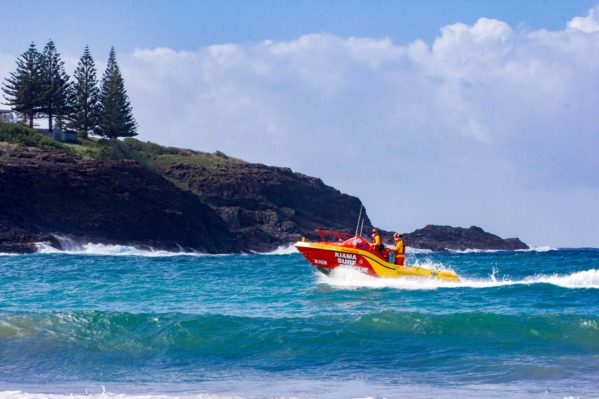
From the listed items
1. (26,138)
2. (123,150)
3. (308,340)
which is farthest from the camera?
(123,150)

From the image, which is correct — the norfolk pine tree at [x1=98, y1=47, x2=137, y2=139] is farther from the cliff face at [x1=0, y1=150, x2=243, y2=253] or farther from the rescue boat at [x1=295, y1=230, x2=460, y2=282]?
the rescue boat at [x1=295, y1=230, x2=460, y2=282]

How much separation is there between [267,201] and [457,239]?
30.3m

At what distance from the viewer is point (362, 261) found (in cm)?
2759

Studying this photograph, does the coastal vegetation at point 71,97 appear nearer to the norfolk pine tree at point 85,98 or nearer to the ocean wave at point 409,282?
the norfolk pine tree at point 85,98

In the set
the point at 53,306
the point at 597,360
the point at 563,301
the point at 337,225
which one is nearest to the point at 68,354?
the point at 53,306

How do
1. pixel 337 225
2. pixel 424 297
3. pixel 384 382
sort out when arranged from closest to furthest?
pixel 384 382
pixel 424 297
pixel 337 225

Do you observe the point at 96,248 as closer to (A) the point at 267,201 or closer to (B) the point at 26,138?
(B) the point at 26,138

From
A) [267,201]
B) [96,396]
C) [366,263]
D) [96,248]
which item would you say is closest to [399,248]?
[366,263]

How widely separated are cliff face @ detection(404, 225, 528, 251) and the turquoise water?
69.5m

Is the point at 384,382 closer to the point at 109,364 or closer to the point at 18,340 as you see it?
the point at 109,364

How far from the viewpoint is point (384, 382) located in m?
14.2

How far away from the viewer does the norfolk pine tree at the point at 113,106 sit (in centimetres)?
8975

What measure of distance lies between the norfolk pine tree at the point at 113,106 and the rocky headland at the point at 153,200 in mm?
1732

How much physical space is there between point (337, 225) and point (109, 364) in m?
76.7
